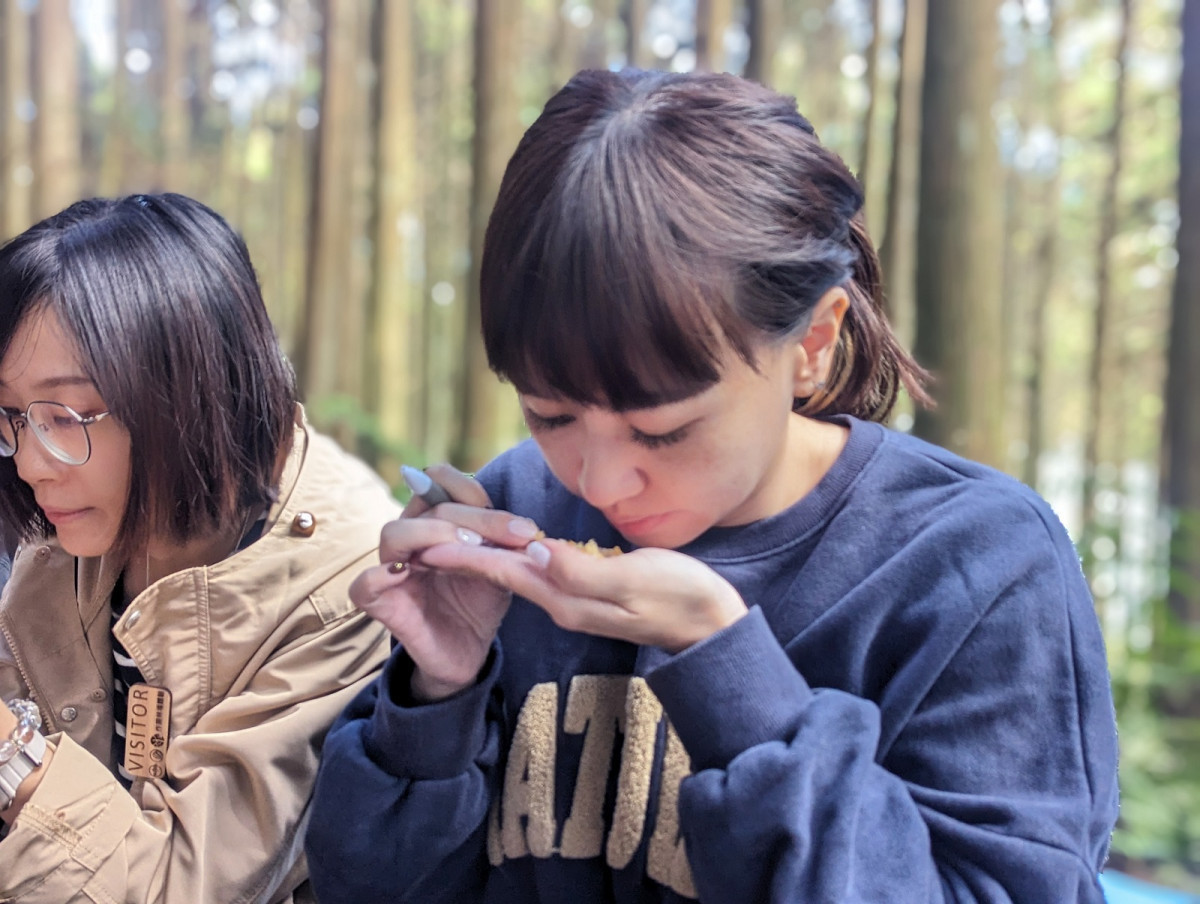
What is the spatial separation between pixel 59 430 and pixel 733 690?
3.27 ft

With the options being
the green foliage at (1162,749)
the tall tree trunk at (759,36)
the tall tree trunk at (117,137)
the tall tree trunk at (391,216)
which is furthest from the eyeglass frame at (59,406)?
the tall tree trunk at (117,137)

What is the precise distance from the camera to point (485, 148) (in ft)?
18.3

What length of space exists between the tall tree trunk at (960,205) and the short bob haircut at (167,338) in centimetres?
254

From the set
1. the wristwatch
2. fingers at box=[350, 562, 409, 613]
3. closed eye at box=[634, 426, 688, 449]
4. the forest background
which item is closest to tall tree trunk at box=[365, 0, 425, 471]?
the forest background

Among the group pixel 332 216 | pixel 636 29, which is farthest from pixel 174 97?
pixel 332 216

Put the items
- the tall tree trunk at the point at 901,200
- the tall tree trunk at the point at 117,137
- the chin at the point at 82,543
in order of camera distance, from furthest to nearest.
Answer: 1. the tall tree trunk at the point at 117,137
2. the tall tree trunk at the point at 901,200
3. the chin at the point at 82,543

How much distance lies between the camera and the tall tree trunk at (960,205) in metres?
3.57

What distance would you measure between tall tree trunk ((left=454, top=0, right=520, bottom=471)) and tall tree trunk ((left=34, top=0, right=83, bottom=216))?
3577mm

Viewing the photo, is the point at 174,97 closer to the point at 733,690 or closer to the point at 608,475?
the point at 608,475

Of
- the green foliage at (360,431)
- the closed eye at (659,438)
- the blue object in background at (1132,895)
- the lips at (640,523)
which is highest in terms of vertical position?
the closed eye at (659,438)

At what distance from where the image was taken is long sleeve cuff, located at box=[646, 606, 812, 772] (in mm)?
1078

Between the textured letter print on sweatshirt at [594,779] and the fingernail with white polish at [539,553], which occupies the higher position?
the fingernail with white polish at [539,553]

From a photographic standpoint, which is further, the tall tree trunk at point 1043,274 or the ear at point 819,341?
the tall tree trunk at point 1043,274

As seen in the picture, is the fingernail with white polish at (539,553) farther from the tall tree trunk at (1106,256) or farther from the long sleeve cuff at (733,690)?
the tall tree trunk at (1106,256)
